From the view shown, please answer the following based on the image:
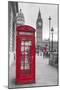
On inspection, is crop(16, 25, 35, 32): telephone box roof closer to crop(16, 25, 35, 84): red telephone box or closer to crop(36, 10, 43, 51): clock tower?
crop(16, 25, 35, 84): red telephone box

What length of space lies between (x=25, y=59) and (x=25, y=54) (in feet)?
0.25

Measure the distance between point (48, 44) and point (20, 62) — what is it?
518mm

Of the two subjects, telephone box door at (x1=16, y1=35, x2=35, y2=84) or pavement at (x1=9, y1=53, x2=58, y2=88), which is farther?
pavement at (x1=9, y1=53, x2=58, y2=88)

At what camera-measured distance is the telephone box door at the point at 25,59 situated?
117 inches

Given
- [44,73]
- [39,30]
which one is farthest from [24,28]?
[44,73]

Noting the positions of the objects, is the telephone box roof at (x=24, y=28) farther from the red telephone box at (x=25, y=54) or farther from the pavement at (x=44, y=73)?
the pavement at (x=44, y=73)

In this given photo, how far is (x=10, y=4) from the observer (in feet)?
9.77

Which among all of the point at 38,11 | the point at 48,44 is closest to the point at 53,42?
the point at 48,44

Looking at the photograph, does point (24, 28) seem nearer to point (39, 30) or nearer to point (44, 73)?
point (39, 30)

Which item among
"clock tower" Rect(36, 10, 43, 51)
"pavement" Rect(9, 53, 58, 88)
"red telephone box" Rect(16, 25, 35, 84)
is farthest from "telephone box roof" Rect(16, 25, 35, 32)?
"pavement" Rect(9, 53, 58, 88)

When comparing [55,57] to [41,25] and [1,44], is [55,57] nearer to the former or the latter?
[41,25]

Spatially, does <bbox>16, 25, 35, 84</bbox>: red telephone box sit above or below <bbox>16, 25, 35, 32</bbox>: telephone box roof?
below

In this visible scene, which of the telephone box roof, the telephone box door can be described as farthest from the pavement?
the telephone box roof

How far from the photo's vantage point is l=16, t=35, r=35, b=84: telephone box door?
2977mm
